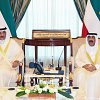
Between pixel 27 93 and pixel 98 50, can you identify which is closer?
pixel 27 93

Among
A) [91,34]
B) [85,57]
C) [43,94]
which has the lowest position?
[43,94]

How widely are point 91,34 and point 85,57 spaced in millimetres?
475

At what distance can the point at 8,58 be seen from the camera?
6.60 meters

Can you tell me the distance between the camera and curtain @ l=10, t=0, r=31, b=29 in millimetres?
7641

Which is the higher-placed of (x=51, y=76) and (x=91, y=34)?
(x=91, y=34)

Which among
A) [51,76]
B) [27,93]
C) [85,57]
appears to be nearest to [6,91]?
[27,93]

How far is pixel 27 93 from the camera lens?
446 cm

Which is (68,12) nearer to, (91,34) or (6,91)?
(91,34)

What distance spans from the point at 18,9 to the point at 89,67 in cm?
239

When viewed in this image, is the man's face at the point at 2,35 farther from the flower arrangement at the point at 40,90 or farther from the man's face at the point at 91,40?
the flower arrangement at the point at 40,90

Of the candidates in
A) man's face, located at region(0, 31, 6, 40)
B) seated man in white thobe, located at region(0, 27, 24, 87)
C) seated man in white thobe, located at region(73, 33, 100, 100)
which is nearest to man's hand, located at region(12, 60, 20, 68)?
seated man in white thobe, located at region(0, 27, 24, 87)

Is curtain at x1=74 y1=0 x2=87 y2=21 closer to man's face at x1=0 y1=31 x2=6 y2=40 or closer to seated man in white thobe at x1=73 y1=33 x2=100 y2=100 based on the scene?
seated man in white thobe at x1=73 y1=33 x2=100 y2=100

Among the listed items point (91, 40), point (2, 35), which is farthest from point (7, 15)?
point (91, 40)

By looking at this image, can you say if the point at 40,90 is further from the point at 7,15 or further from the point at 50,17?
the point at 50,17
